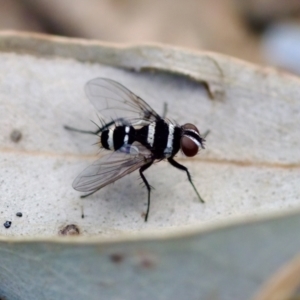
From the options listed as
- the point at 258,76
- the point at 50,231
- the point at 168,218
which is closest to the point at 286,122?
the point at 258,76

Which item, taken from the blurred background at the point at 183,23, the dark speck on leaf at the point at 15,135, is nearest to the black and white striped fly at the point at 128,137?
the dark speck on leaf at the point at 15,135

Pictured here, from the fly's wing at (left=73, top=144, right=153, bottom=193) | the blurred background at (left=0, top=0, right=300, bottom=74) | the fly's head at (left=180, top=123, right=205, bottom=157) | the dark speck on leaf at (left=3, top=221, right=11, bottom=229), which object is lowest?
the dark speck on leaf at (left=3, top=221, right=11, bottom=229)

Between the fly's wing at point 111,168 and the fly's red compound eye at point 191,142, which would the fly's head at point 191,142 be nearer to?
the fly's red compound eye at point 191,142

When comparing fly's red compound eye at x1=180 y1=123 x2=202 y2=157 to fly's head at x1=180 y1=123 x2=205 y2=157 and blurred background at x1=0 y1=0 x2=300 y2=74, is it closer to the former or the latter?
fly's head at x1=180 y1=123 x2=205 y2=157

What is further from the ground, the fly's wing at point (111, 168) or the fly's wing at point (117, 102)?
the fly's wing at point (117, 102)

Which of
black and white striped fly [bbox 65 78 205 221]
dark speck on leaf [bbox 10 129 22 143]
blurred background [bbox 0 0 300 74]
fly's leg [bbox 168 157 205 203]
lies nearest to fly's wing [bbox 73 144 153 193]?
black and white striped fly [bbox 65 78 205 221]

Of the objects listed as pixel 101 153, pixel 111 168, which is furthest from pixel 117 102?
pixel 111 168
